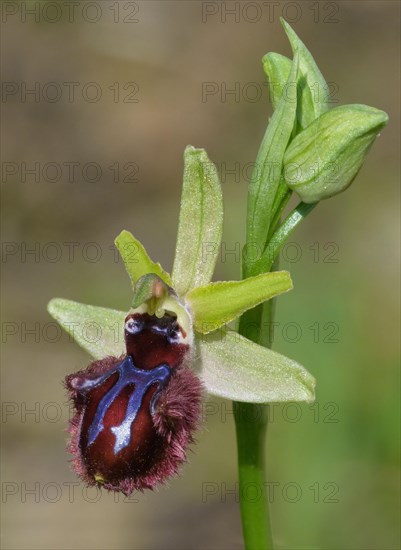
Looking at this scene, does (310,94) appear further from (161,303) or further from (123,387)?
(123,387)

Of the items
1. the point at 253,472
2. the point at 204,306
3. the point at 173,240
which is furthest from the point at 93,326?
the point at 173,240

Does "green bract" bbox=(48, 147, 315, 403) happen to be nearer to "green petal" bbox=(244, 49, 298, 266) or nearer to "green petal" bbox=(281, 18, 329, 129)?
"green petal" bbox=(244, 49, 298, 266)

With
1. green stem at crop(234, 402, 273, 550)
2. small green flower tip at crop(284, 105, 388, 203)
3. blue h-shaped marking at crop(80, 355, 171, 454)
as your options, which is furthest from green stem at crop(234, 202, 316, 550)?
blue h-shaped marking at crop(80, 355, 171, 454)

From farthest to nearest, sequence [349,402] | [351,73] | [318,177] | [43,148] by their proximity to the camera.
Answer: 1. [351,73]
2. [43,148]
3. [349,402]
4. [318,177]

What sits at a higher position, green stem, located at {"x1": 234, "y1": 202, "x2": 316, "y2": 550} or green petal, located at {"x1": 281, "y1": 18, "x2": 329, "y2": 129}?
green petal, located at {"x1": 281, "y1": 18, "x2": 329, "y2": 129}

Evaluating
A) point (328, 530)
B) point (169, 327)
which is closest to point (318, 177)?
point (169, 327)

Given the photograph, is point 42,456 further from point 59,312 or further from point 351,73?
point 351,73
